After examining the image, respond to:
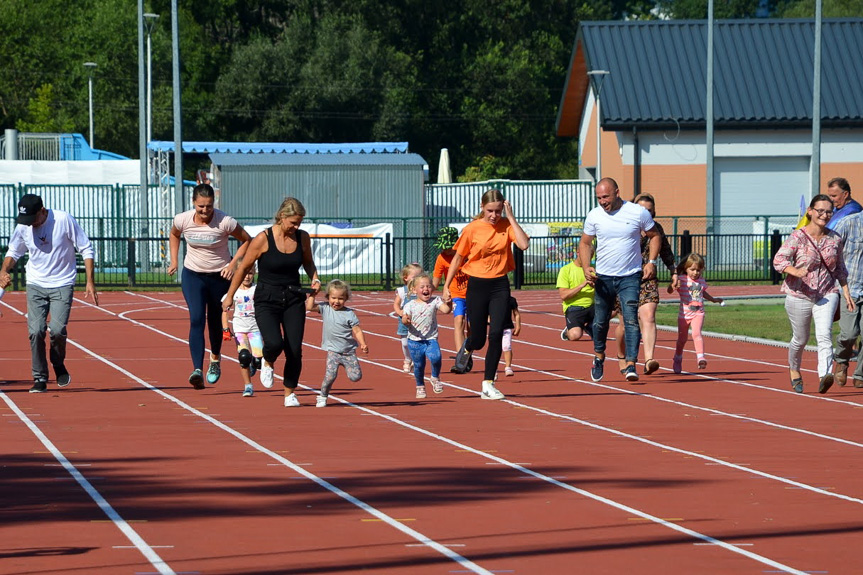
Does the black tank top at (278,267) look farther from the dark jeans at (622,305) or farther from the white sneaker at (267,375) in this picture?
the dark jeans at (622,305)

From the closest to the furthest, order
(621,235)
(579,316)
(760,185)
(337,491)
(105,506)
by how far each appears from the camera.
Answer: (105,506) < (337,491) < (621,235) < (579,316) < (760,185)

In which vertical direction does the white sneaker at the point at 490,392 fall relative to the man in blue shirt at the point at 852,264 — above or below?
below

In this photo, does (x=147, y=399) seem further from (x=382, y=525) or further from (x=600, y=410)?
(x=382, y=525)

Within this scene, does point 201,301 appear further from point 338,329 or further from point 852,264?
point 852,264

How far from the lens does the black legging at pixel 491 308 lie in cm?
1352

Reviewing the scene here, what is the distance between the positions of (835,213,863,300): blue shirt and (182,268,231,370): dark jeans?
548 cm

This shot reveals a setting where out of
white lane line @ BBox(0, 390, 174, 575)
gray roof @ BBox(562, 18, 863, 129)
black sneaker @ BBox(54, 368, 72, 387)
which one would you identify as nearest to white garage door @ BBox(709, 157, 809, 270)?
gray roof @ BBox(562, 18, 863, 129)

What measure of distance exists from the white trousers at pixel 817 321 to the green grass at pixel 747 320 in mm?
5955

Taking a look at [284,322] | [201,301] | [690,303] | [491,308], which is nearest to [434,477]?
[284,322]

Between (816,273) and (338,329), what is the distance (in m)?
4.20

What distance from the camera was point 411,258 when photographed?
1539 inches

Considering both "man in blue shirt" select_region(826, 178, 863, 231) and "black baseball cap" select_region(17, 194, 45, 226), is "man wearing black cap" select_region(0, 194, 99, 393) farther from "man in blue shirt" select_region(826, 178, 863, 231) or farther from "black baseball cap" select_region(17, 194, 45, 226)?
"man in blue shirt" select_region(826, 178, 863, 231)

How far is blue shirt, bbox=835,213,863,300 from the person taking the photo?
14.0m

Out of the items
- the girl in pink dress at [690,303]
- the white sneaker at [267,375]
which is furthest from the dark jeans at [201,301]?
the girl in pink dress at [690,303]
